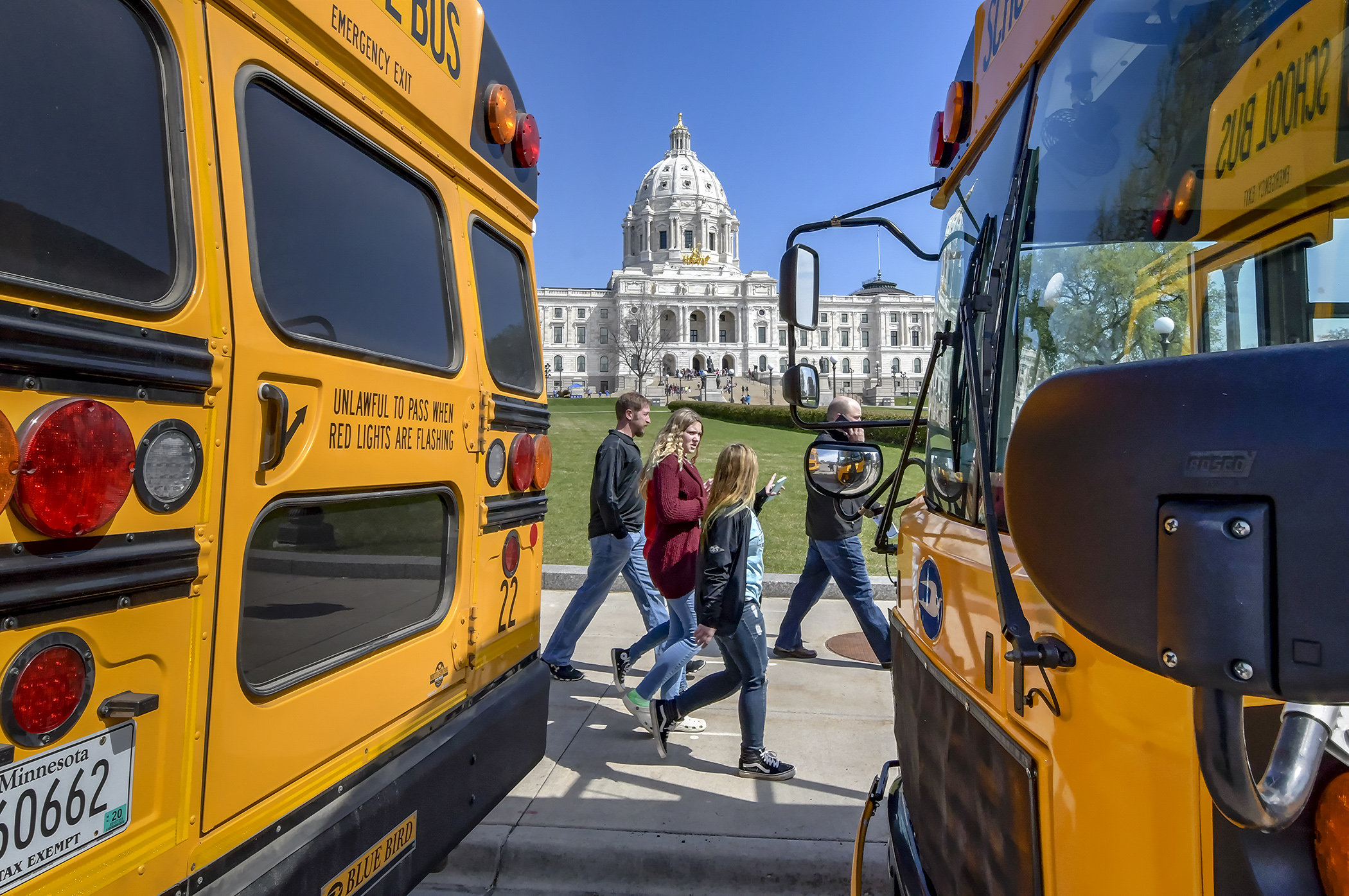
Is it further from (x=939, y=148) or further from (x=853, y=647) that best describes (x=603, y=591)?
(x=939, y=148)

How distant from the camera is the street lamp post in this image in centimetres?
149

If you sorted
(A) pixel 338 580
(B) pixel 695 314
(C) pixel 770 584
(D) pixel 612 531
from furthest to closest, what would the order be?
1. (B) pixel 695 314
2. (C) pixel 770 584
3. (D) pixel 612 531
4. (A) pixel 338 580

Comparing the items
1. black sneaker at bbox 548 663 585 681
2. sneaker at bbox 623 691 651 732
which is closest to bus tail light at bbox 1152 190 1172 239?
sneaker at bbox 623 691 651 732

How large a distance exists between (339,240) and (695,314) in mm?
114969

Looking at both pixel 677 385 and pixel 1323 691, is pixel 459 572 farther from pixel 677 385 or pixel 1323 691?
pixel 677 385

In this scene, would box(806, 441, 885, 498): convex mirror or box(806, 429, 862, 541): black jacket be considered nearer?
box(806, 441, 885, 498): convex mirror

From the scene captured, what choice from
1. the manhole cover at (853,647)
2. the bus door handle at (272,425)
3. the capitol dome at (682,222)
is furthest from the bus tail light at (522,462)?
the capitol dome at (682,222)

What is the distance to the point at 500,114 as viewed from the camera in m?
3.04

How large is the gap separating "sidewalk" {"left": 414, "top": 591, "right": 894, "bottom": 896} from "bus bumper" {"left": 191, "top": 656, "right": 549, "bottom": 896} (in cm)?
52

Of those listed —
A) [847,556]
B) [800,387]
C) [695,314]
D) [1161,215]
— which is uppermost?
[695,314]

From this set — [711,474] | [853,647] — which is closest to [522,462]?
[853,647]

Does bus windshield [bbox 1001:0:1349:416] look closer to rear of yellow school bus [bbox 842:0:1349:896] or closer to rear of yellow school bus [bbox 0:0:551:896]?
rear of yellow school bus [bbox 842:0:1349:896]

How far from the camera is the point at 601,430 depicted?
106 ft

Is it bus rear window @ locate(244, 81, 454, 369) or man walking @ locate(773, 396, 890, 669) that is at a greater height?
bus rear window @ locate(244, 81, 454, 369)
